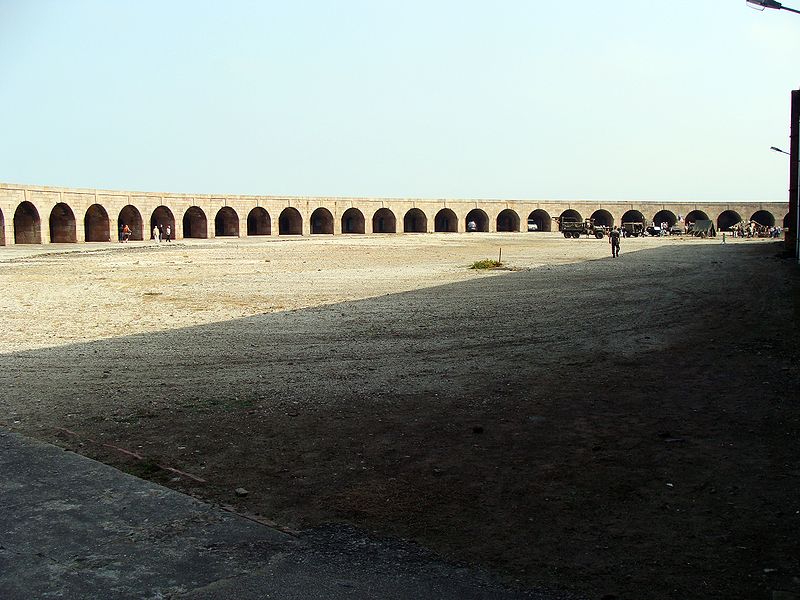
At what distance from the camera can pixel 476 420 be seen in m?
5.86

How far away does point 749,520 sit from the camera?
12.7 feet

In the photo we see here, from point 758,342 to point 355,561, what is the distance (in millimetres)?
7436

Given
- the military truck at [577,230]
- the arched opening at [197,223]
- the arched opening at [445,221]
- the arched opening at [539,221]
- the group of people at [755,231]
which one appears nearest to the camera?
the arched opening at [197,223]

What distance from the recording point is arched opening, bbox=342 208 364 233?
2453 inches

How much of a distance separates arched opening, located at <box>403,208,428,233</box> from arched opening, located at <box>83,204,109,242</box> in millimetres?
28528

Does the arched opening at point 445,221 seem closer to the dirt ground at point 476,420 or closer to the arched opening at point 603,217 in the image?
the arched opening at point 603,217

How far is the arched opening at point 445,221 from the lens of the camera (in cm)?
6789

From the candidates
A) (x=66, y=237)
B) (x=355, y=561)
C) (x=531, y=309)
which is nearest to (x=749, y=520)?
(x=355, y=561)

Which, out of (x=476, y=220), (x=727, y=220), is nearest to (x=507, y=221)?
(x=476, y=220)

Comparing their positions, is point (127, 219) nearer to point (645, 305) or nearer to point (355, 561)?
point (645, 305)

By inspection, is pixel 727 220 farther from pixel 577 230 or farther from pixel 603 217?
pixel 577 230

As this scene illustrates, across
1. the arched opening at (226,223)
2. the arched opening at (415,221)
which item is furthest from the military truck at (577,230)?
the arched opening at (226,223)

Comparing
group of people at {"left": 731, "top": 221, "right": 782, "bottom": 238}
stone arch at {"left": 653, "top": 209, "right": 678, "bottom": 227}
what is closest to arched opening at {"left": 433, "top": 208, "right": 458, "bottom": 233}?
stone arch at {"left": 653, "top": 209, "right": 678, "bottom": 227}

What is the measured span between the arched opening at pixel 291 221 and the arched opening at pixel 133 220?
511 inches
